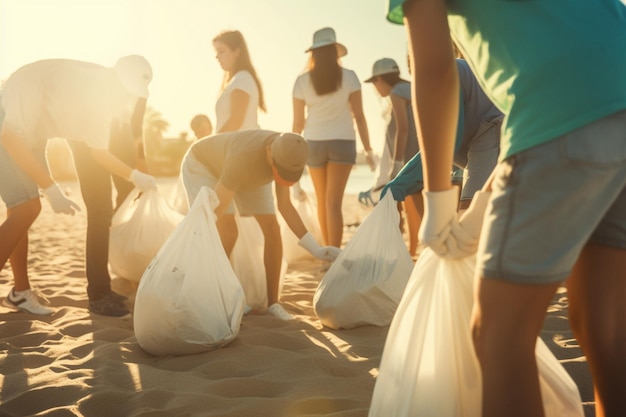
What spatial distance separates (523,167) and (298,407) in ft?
3.96

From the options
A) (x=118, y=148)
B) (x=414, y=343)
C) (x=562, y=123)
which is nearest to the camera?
(x=562, y=123)

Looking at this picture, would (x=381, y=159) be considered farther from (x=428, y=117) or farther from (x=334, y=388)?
(x=428, y=117)

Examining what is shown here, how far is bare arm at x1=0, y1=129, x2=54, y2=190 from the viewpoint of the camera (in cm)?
287

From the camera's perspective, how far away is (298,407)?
6.24 ft

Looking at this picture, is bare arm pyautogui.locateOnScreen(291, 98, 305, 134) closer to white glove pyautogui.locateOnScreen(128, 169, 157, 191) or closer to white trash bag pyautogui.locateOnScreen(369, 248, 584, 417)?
white glove pyautogui.locateOnScreen(128, 169, 157, 191)

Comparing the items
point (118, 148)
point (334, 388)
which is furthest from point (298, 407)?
point (118, 148)

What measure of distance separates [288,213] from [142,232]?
1015mm

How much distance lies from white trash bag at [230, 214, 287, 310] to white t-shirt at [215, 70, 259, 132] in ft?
2.03

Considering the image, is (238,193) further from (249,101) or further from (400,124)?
(400,124)

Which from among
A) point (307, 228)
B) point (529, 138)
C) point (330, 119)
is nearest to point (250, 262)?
point (330, 119)

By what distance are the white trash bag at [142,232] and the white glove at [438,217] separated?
2.68m

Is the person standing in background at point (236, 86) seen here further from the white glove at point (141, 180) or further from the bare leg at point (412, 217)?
the bare leg at point (412, 217)

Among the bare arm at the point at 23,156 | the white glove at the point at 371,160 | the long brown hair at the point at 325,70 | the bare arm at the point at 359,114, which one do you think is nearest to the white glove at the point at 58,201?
the bare arm at the point at 23,156

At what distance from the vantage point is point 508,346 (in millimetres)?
1045
